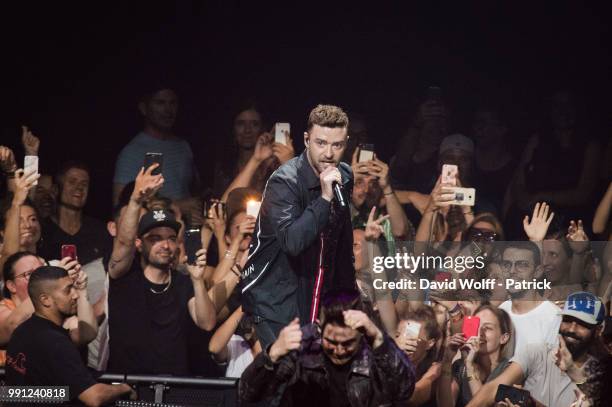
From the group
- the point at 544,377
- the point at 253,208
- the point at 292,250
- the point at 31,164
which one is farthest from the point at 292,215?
the point at 31,164

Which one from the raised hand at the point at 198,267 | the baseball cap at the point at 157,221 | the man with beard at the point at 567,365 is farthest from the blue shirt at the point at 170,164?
the man with beard at the point at 567,365

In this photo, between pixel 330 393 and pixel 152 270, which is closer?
pixel 330 393

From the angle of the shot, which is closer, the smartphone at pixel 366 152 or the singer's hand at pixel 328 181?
the singer's hand at pixel 328 181

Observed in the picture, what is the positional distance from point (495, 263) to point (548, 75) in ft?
Answer: 3.46

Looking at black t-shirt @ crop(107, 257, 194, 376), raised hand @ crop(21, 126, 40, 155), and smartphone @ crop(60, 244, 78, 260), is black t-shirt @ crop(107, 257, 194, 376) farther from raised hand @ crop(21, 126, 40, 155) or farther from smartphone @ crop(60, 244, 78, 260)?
raised hand @ crop(21, 126, 40, 155)

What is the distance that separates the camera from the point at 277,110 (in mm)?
5641

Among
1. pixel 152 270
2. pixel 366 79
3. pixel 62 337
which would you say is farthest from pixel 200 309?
pixel 366 79

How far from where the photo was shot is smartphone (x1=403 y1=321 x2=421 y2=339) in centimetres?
552

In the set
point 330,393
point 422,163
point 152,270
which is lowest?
point 330,393

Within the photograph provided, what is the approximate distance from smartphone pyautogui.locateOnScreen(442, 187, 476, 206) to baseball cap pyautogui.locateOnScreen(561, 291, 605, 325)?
729mm

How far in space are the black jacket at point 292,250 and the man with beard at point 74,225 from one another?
3.50 feet

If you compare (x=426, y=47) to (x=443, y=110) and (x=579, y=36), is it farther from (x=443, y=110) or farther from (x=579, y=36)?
(x=579, y=36)

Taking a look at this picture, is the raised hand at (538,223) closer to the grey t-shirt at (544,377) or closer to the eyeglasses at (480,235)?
the eyeglasses at (480,235)

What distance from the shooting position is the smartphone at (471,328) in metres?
5.50
